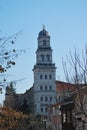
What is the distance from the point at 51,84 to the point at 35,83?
5.01 m

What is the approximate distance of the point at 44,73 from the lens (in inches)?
5187

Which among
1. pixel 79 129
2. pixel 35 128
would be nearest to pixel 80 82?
pixel 79 129

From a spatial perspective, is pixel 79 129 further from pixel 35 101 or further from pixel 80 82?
pixel 35 101

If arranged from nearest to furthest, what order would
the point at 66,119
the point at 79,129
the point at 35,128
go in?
the point at 79,129
the point at 66,119
the point at 35,128

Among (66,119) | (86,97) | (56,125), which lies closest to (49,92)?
(56,125)

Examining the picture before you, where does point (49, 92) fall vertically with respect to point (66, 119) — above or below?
above

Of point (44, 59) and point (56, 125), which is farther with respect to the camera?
point (44, 59)

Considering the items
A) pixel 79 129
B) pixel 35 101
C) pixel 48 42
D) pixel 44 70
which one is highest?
pixel 48 42

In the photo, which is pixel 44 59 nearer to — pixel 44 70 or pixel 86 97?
pixel 44 70

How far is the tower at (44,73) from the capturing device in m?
129

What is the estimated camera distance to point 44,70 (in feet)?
429

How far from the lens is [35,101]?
5074 inches

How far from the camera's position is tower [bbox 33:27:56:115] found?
129150 millimetres

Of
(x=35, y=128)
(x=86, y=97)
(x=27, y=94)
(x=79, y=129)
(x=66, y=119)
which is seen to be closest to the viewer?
(x=86, y=97)
